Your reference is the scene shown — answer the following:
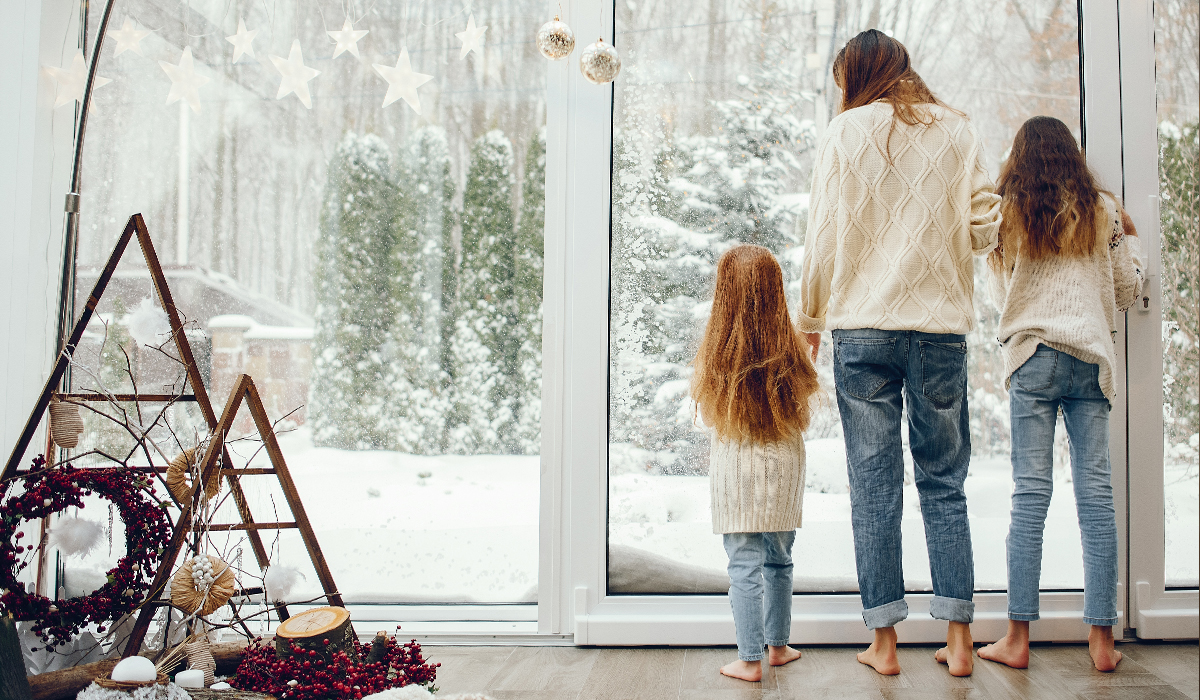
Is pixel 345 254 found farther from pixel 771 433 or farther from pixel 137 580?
pixel 771 433

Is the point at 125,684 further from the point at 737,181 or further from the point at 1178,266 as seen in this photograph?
the point at 1178,266

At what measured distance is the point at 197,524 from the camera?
1.66m

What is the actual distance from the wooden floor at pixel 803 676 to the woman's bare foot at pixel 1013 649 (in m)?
0.03

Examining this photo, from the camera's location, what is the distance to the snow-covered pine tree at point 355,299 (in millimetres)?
2100

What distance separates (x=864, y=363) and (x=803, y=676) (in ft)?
2.33

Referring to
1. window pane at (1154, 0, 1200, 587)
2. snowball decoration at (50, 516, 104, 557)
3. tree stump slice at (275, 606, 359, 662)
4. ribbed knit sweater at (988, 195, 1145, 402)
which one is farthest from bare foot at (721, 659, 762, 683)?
snowball decoration at (50, 516, 104, 557)

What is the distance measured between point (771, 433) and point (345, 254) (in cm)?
127

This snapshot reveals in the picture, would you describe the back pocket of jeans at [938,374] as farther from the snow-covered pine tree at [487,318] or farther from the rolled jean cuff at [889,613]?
the snow-covered pine tree at [487,318]

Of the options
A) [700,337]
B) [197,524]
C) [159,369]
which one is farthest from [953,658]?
[159,369]

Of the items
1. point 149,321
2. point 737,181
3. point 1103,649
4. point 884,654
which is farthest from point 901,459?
point 149,321

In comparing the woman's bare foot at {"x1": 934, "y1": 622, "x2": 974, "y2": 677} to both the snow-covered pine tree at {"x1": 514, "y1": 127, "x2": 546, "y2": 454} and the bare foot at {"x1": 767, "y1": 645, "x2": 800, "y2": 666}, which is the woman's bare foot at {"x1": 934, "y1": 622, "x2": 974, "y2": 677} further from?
the snow-covered pine tree at {"x1": 514, "y1": 127, "x2": 546, "y2": 454}

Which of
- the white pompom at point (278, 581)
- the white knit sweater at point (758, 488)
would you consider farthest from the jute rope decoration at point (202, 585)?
the white knit sweater at point (758, 488)

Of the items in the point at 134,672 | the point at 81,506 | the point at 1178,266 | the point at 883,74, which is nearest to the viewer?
the point at 134,672

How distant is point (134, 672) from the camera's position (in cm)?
136
